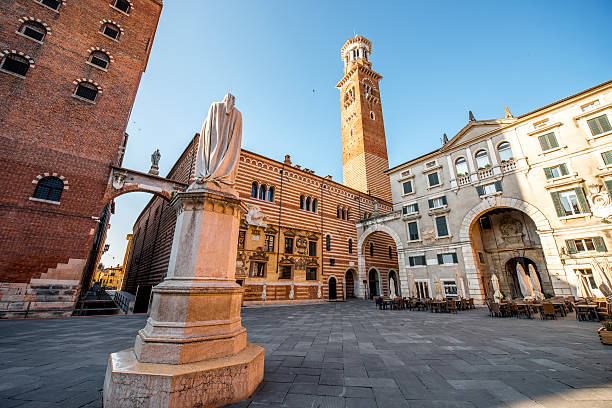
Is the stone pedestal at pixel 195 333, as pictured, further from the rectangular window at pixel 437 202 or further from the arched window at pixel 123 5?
the arched window at pixel 123 5

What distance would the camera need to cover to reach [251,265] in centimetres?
1772

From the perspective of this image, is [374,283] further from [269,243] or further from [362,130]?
[362,130]

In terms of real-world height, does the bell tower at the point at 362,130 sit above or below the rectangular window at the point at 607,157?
above

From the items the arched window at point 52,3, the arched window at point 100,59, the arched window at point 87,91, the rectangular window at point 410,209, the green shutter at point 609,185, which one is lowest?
the green shutter at point 609,185

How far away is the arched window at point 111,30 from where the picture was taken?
53.7 feet

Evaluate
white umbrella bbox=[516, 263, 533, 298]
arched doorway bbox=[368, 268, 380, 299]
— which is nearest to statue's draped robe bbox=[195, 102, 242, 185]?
white umbrella bbox=[516, 263, 533, 298]

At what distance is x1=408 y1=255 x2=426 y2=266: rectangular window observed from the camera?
63.1 ft

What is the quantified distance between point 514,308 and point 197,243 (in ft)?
49.4

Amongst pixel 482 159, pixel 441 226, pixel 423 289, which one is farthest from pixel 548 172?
pixel 423 289

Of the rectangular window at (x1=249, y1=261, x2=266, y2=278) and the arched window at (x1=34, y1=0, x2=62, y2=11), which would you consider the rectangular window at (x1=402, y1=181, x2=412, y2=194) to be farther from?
the arched window at (x1=34, y1=0, x2=62, y2=11)

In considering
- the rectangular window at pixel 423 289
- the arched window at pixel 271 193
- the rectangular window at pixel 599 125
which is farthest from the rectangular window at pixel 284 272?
the rectangular window at pixel 599 125

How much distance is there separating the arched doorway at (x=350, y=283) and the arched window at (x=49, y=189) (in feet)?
74.9

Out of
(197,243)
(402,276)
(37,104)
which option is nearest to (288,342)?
(197,243)

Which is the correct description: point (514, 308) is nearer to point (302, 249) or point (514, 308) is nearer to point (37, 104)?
point (302, 249)
